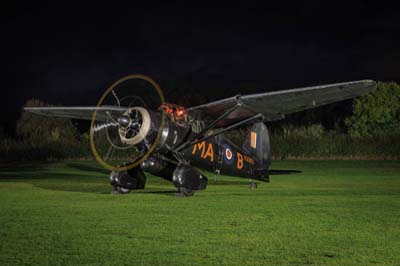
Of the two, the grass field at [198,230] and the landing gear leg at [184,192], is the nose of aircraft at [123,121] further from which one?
the landing gear leg at [184,192]

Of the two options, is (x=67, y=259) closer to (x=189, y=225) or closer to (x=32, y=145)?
(x=189, y=225)

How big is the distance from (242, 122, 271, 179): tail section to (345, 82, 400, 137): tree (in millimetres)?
49079

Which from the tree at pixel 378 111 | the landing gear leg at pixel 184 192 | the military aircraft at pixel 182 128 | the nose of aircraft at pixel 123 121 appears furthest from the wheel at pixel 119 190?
the tree at pixel 378 111

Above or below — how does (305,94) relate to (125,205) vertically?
above

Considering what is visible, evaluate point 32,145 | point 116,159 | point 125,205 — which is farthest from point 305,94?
point 32,145

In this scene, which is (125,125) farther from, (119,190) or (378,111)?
(378,111)

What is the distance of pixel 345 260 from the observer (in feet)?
24.3

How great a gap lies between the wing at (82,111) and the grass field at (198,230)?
2457mm

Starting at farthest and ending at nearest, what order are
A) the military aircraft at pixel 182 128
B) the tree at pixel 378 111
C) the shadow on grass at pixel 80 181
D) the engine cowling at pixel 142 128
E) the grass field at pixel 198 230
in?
1. the tree at pixel 378 111
2. the shadow on grass at pixel 80 181
3. the military aircraft at pixel 182 128
4. the engine cowling at pixel 142 128
5. the grass field at pixel 198 230

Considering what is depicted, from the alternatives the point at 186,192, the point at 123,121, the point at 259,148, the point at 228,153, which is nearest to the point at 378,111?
the point at 259,148

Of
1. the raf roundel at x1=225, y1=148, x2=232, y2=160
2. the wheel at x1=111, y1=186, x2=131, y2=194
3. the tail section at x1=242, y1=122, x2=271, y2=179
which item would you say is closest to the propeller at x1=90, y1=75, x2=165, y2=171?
the wheel at x1=111, y1=186, x2=131, y2=194

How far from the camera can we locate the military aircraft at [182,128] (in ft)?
52.5

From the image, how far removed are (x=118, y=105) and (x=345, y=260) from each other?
10696mm

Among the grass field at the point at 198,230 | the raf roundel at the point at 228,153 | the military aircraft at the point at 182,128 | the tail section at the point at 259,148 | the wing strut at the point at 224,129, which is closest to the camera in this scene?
the grass field at the point at 198,230
